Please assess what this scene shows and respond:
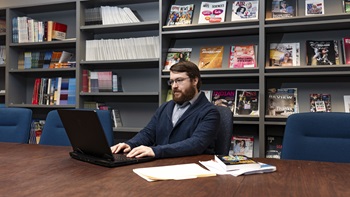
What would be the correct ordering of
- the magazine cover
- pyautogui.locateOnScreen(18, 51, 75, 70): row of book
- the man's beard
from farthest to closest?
pyautogui.locateOnScreen(18, 51, 75, 70): row of book
the magazine cover
the man's beard

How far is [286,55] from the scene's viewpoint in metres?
2.93

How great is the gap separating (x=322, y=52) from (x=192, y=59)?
1.20 m

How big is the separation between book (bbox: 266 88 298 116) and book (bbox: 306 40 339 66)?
1.01 feet

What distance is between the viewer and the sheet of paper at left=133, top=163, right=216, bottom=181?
109cm

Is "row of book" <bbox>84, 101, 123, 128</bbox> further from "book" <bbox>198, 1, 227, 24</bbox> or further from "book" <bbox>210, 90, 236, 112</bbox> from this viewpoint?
"book" <bbox>198, 1, 227, 24</bbox>

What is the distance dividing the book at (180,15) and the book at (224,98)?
73 centimetres

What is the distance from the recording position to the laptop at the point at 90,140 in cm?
126

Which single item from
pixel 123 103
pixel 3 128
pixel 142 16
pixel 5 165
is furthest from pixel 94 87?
pixel 5 165

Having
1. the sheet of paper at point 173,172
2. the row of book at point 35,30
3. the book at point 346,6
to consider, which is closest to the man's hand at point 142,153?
the sheet of paper at point 173,172

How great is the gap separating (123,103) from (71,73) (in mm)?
731

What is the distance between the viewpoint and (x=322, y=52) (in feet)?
9.34

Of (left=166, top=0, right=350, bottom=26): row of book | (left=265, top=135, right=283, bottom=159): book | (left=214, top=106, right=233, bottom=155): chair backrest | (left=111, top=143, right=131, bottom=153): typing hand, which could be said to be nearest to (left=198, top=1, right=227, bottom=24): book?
(left=166, top=0, right=350, bottom=26): row of book

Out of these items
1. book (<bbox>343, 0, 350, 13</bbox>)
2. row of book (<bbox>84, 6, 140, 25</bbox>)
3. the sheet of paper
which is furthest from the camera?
row of book (<bbox>84, 6, 140, 25</bbox>)

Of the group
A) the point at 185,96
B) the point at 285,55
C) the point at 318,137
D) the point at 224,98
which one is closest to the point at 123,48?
the point at 224,98
